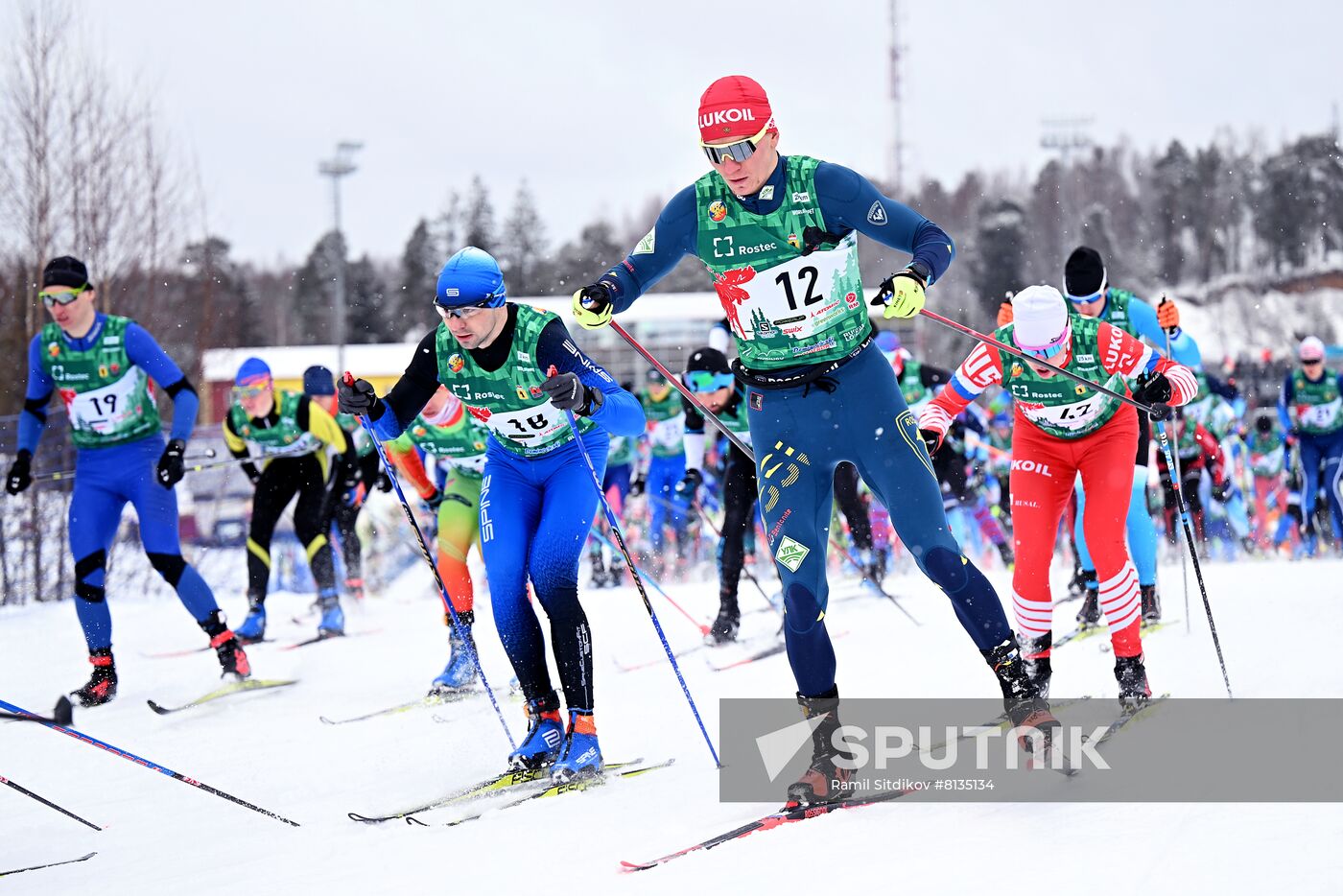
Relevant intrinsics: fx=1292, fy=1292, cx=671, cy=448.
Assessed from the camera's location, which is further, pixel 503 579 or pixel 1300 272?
pixel 1300 272

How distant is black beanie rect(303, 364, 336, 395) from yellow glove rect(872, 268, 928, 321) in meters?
6.10

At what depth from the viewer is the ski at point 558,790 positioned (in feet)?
12.4

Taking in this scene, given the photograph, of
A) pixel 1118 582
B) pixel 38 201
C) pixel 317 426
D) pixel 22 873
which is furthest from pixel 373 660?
pixel 38 201

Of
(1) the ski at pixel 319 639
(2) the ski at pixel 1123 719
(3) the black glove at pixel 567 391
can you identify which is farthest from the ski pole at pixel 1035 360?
(1) the ski at pixel 319 639

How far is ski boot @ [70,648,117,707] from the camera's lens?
630 centimetres

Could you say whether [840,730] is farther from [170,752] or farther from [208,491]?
[208,491]

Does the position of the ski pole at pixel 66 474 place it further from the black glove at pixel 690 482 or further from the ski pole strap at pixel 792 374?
the ski pole strap at pixel 792 374

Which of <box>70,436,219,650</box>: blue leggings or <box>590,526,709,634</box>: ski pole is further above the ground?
<box>70,436,219,650</box>: blue leggings

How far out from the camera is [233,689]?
6.52 metres

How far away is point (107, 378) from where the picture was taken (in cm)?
632

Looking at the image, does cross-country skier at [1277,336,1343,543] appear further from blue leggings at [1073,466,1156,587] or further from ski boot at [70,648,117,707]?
ski boot at [70,648,117,707]

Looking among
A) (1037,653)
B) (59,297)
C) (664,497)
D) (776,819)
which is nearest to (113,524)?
(59,297)

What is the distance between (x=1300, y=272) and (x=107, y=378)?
47.2 meters

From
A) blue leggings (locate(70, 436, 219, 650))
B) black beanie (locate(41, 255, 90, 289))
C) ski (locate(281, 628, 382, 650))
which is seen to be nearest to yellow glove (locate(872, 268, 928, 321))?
blue leggings (locate(70, 436, 219, 650))
